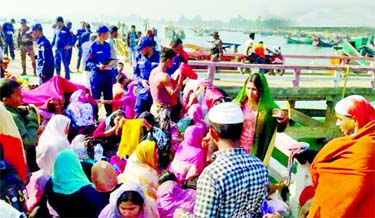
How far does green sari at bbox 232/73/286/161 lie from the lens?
11.3 feet

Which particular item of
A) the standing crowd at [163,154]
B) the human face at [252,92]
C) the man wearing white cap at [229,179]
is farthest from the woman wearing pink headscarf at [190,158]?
the man wearing white cap at [229,179]

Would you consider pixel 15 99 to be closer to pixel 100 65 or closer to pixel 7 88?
pixel 7 88

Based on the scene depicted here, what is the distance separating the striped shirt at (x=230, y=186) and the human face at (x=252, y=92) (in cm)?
148

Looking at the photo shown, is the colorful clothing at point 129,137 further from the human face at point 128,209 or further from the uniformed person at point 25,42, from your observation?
the uniformed person at point 25,42

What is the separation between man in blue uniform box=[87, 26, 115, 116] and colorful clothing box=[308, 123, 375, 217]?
3776 millimetres

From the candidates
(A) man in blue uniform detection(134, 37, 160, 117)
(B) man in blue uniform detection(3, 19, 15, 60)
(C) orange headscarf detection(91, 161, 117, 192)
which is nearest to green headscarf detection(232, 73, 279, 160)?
(C) orange headscarf detection(91, 161, 117, 192)

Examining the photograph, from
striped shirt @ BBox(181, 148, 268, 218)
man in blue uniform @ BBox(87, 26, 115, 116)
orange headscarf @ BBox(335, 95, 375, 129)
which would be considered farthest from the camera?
man in blue uniform @ BBox(87, 26, 115, 116)

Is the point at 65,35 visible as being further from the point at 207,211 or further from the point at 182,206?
the point at 207,211

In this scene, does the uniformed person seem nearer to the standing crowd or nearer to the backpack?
the standing crowd

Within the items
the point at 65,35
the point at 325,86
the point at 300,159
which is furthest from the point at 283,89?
the point at 300,159

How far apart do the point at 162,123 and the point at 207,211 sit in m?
2.65

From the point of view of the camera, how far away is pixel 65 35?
8531mm

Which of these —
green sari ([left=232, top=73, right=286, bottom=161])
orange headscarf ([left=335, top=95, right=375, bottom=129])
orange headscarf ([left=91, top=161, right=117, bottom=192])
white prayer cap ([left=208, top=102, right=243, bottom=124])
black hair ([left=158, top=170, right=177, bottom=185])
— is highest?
white prayer cap ([left=208, top=102, right=243, bottom=124])

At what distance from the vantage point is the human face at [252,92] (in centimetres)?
A: 342
